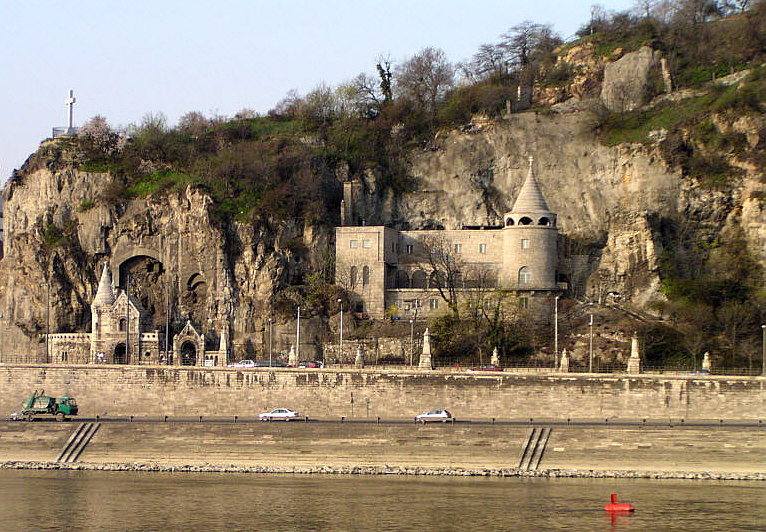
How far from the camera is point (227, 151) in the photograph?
112125 millimetres

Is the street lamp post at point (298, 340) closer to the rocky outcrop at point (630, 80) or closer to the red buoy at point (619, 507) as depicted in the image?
the rocky outcrop at point (630, 80)

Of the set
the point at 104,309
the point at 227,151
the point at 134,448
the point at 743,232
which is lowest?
the point at 134,448

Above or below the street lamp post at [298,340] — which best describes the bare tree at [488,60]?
above

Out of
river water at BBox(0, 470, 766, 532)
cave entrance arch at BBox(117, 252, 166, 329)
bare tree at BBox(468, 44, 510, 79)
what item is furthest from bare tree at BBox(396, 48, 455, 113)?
river water at BBox(0, 470, 766, 532)

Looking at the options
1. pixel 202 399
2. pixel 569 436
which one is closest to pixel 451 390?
pixel 569 436

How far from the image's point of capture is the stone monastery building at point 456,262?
100938mm

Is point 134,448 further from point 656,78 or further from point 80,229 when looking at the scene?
point 656,78

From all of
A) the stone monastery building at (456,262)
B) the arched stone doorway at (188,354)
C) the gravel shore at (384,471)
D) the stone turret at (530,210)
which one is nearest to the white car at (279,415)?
the gravel shore at (384,471)

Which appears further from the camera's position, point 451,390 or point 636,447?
point 451,390

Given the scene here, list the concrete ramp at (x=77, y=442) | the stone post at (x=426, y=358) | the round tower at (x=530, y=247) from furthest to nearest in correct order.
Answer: the round tower at (x=530, y=247) → the stone post at (x=426, y=358) → the concrete ramp at (x=77, y=442)

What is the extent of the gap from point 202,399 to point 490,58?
190 feet

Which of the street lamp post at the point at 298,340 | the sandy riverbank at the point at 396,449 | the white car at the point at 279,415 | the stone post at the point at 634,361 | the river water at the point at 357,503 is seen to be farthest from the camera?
the street lamp post at the point at 298,340

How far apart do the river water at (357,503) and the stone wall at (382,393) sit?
11.7 meters

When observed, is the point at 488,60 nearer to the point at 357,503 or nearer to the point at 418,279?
the point at 418,279
